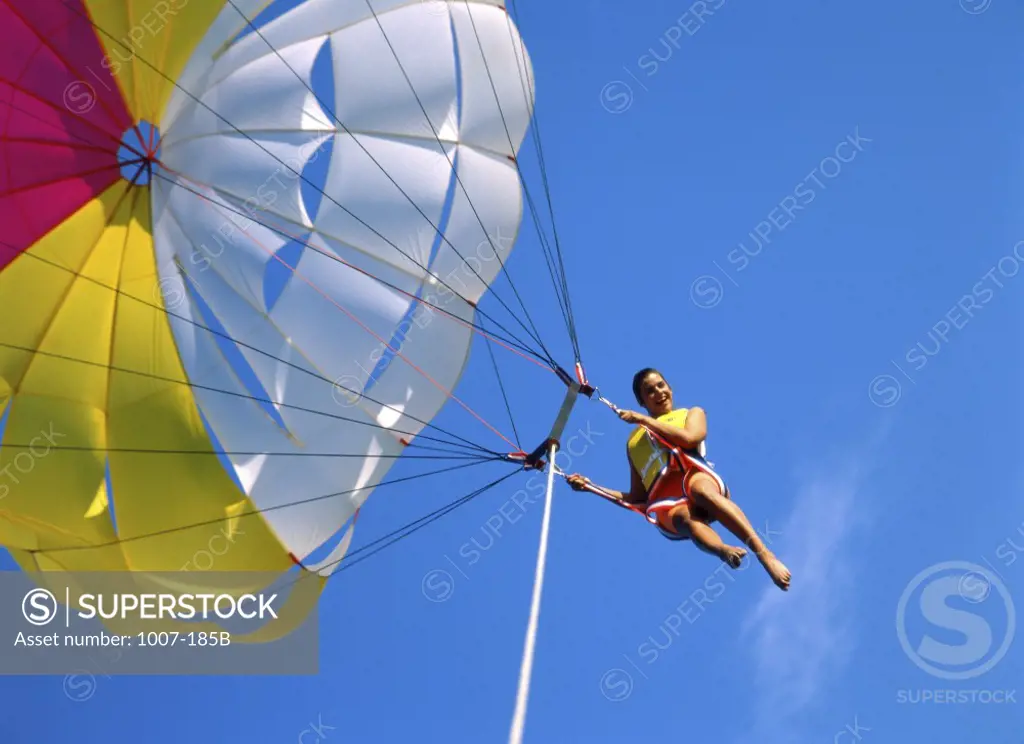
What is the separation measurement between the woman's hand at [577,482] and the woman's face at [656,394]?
652mm

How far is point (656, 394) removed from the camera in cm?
793

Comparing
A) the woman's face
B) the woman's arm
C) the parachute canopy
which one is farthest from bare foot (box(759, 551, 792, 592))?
the parachute canopy

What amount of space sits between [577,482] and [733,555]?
5.00ft

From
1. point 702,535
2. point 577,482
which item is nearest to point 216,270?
point 577,482

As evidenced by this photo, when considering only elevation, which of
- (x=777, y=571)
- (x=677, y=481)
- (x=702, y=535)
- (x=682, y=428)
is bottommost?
(x=777, y=571)

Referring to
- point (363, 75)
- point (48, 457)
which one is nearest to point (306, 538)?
point (48, 457)

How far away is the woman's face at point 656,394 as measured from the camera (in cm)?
793

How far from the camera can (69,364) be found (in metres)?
9.56

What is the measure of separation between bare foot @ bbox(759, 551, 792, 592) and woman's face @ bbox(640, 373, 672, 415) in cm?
146

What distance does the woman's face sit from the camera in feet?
26.0

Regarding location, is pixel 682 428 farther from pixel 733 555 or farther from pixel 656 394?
pixel 733 555

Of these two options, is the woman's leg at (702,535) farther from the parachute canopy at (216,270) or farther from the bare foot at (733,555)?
the parachute canopy at (216,270)

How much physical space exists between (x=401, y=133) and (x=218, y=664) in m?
4.64

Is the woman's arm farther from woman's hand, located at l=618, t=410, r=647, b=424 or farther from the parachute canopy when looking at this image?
the parachute canopy
